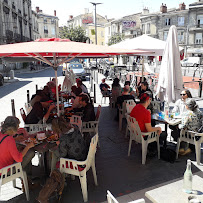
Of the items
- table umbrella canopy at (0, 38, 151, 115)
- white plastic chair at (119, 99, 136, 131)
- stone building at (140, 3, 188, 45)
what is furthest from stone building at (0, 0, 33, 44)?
table umbrella canopy at (0, 38, 151, 115)

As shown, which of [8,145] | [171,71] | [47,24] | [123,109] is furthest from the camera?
[47,24]

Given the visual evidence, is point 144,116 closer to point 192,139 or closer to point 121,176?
point 192,139

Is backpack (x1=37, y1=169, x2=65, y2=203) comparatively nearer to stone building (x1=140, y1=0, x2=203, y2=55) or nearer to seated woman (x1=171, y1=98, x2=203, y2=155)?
seated woman (x1=171, y1=98, x2=203, y2=155)

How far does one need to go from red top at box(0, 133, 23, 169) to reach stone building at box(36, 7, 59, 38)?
226 ft

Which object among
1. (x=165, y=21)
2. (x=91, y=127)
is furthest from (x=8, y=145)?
(x=165, y=21)

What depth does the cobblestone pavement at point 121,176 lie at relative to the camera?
11.7 feet

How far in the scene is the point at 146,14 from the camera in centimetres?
4903

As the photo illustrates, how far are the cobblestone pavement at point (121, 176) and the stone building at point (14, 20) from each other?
94.4ft

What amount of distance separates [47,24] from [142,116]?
7104 cm

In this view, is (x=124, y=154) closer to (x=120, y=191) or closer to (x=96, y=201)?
(x=120, y=191)

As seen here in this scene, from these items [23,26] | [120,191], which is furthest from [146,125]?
[23,26]

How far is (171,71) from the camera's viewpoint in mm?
5469

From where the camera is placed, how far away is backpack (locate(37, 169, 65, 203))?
3.09 m

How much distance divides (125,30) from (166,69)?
5377 centimetres
